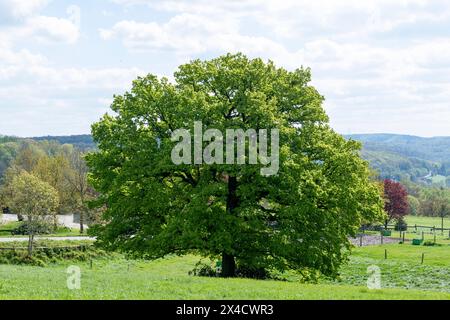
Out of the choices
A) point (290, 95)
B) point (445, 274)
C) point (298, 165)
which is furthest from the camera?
point (445, 274)

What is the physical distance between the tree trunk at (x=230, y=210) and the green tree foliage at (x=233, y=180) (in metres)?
0.06

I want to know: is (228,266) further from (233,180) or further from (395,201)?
(395,201)

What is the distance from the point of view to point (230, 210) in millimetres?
36219

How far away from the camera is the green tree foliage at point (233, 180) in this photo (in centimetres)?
3484

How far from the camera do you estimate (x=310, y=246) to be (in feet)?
117

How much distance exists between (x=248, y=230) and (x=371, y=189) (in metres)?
8.66

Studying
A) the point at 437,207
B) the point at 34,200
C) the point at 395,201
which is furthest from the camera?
the point at 437,207

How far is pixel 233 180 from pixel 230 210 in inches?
73.8

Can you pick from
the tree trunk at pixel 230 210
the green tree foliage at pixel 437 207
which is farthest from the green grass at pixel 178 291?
the green tree foliage at pixel 437 207

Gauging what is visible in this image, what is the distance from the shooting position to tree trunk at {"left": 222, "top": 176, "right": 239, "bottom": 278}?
120 ft

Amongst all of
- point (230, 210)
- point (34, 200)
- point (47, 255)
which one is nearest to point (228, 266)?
point (230, 210)

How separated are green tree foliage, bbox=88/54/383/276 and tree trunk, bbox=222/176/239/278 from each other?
6cm
